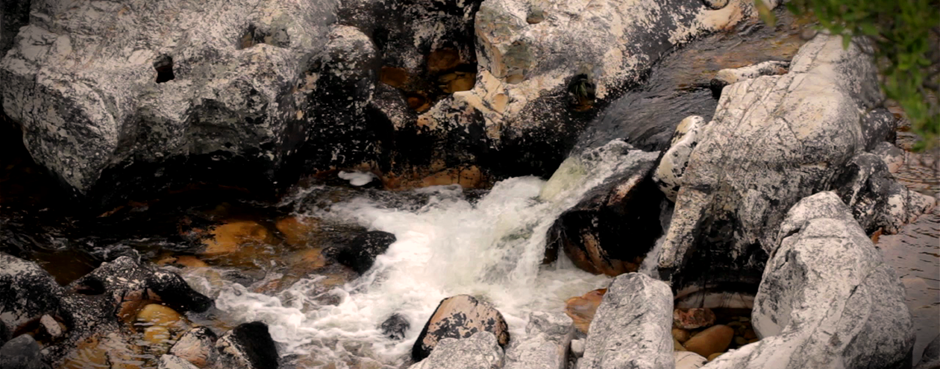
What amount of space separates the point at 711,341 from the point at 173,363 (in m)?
4.50

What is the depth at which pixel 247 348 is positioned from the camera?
694cm

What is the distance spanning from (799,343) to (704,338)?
1.75 m

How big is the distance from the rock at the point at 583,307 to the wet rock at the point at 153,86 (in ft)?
12.7

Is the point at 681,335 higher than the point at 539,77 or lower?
lower

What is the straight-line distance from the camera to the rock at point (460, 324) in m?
7.11

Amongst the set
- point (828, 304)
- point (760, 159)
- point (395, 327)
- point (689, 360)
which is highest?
point (760, 159)

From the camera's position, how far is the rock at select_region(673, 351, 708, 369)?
6191 mm

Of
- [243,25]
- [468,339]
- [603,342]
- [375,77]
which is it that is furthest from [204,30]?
[603,342]

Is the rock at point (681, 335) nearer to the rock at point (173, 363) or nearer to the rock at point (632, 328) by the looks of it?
the rock at point (632, 328)

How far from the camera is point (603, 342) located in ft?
18.5

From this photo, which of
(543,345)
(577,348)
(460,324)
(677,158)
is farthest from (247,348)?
(677,158)

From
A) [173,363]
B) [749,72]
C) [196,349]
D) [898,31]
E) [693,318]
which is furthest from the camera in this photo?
[749,72]

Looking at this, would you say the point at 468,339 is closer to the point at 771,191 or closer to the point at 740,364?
the point at 740,364

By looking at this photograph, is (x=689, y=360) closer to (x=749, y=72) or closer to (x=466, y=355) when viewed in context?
(x=466, y=355)
